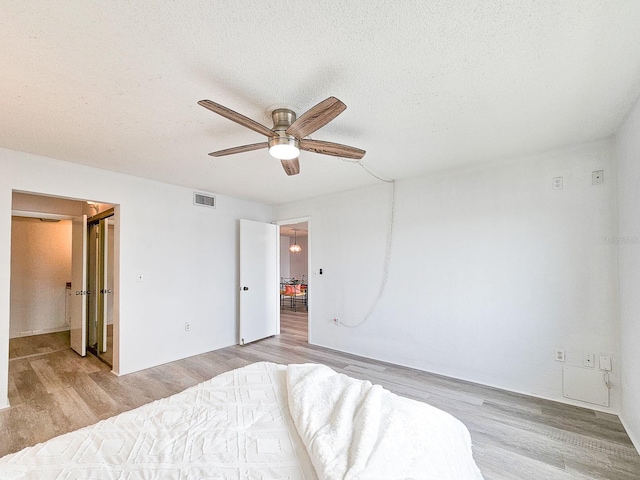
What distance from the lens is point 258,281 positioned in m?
4.86

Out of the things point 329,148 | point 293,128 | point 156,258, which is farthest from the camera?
point 156,258

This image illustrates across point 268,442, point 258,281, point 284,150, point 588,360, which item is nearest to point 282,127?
point 284,150

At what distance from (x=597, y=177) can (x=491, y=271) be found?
1204 mm

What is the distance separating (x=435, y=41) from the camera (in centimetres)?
142

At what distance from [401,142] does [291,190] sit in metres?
2.00

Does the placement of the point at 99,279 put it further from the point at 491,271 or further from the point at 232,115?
the point at 491,271

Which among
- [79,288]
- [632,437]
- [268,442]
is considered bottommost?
[632,437]

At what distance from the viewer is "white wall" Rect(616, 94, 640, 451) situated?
1999 millimetres

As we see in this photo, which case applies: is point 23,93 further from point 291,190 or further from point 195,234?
point 291,190

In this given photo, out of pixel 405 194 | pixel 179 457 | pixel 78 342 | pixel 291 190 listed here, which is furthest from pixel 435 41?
pixel 78 342

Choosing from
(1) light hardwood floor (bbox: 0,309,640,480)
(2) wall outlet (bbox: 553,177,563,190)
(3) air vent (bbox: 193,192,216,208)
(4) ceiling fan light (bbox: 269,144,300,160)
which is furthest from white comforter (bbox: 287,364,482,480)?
(3) air vent (bbox: 193,192,216,208)

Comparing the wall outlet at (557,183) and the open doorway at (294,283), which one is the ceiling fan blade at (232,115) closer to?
the wall outlet at (557,183)

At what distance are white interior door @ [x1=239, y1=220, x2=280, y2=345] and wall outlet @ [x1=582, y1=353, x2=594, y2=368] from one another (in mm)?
4044

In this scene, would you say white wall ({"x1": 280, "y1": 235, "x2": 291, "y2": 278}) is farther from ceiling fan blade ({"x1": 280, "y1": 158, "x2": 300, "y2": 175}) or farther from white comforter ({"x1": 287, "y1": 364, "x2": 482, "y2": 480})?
white comforter ({"x1": 287, "y1": 364, "x2": 482, "y2": 480})
